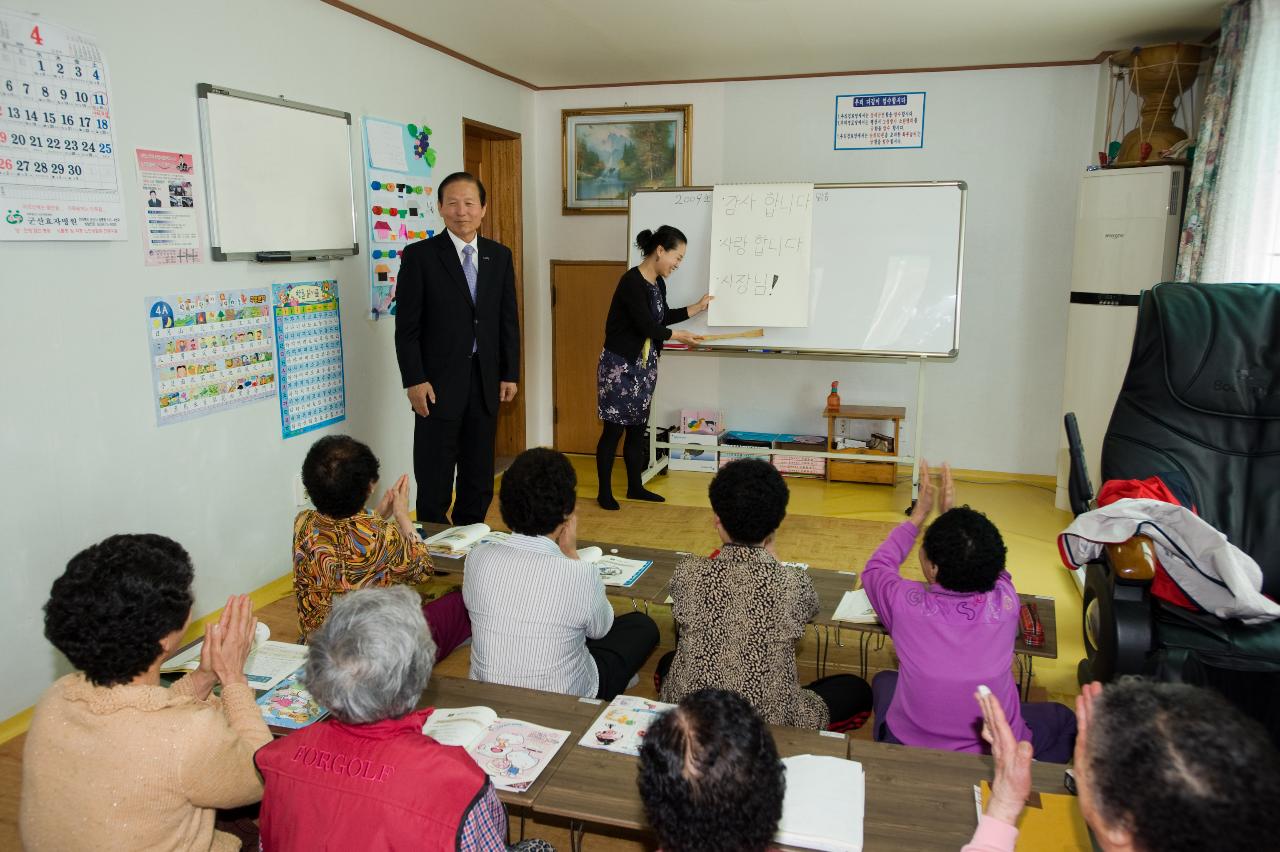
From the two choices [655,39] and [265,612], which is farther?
[655,39]

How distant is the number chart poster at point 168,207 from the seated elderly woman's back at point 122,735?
1.88 metres

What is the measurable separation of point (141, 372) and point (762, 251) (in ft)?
10.2

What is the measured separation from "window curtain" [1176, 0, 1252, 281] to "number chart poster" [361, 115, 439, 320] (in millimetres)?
3526

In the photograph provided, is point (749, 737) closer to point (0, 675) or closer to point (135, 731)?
point (135, 731)

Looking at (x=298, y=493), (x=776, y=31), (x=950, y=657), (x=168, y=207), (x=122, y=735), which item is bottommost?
(x=298, y=493)

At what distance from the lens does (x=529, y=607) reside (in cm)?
192

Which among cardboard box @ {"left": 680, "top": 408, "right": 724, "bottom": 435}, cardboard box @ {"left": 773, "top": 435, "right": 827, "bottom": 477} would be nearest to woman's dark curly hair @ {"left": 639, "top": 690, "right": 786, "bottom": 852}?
cardboard box @ {"left": 773, "top": 435, "right": 827, "bottom": 477}

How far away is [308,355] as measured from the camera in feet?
12.1

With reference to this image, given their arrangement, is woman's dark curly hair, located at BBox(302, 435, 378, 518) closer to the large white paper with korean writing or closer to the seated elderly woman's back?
the seated elderly woman's back

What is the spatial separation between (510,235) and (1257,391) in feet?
13.9

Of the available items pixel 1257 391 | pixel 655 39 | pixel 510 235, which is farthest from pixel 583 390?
pixel 1257 391

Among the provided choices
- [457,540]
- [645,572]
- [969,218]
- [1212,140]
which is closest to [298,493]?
[457,540]

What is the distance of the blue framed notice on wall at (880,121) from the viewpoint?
5.20 m

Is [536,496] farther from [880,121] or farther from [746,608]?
[880,121]
